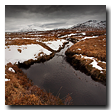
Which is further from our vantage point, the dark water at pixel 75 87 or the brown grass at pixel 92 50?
the brown grass at pixel 92 50

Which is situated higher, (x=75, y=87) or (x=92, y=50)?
(x=92, y=50)

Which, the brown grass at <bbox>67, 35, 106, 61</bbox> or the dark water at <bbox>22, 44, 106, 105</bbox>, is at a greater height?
the brown grass at <bbox>67, 35, 106, 61</bbox>

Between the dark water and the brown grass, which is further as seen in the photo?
the brown grass

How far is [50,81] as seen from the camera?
10523 mm

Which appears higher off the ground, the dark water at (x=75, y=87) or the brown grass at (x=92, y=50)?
the brown grass at (x=92, y=50)

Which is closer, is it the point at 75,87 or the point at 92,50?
the point at 75,87
